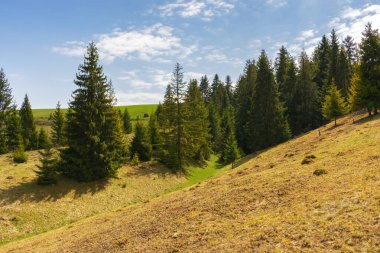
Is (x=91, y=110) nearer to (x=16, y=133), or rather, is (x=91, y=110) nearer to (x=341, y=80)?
(x=16, y=133)

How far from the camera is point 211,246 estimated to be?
12.1 m

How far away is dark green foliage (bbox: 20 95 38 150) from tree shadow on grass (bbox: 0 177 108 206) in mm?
40931

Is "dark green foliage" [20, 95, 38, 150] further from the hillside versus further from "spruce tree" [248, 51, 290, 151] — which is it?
the hillside

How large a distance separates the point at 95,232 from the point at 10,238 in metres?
9.77

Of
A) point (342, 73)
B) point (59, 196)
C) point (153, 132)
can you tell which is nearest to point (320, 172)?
point (59, 196)

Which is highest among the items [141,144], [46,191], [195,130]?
[195,130]

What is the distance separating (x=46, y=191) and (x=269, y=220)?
27.1 meters

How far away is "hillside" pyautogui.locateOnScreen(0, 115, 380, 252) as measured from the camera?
10641mm

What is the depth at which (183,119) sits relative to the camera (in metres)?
52.6

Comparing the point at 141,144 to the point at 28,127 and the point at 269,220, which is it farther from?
the point at 28,127

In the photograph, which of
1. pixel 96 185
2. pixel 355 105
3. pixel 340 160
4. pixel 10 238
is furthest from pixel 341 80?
pixel 10 238

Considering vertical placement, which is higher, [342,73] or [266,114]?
[342,73]

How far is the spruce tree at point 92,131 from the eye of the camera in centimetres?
3647

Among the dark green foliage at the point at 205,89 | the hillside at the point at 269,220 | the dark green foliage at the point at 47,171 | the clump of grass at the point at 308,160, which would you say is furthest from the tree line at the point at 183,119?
the dark green foliage at the point at 205,89
